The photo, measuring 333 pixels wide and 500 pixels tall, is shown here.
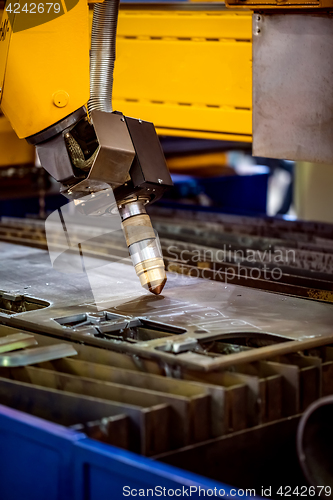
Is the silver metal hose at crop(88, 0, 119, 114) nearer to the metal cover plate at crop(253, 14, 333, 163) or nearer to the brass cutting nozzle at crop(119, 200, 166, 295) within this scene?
the brass cutting nozzle at crop(119, 200, 166, 295)

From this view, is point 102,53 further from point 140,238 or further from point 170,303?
point 170,303

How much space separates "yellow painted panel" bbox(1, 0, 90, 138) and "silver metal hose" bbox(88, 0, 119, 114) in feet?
0.07

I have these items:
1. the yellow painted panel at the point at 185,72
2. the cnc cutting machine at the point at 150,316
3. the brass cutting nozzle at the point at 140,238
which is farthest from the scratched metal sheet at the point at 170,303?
the yellow painted panel at the point at 185,72

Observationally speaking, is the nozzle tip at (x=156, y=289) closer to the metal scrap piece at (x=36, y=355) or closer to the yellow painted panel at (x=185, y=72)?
the metal scrap piece at (x=36, y=355)

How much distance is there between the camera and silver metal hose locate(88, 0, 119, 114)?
1.83m

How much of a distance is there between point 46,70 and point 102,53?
170mm

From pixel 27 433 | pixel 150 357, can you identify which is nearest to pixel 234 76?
pixel 150 357

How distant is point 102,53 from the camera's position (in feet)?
6.08

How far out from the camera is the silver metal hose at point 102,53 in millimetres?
1835

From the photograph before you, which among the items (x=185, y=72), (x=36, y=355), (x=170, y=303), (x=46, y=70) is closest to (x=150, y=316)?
(x=170, y=303)

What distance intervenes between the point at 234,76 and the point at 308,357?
1.65 meters

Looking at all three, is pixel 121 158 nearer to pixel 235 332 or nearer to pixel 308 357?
pixel 235 332

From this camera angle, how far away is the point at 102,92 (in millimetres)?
1862

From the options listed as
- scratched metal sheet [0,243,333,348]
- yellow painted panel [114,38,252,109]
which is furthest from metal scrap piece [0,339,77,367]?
yellow painted panel [114,38,252,109]
